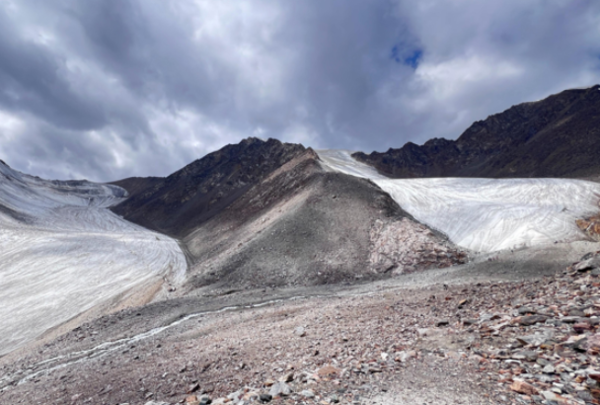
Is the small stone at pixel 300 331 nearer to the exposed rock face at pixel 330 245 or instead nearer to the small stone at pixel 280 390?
the small stone at pixel 280 390

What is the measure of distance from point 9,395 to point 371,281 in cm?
1837

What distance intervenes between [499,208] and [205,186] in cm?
6761

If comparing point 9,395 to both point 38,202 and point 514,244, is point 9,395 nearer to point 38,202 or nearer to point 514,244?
point 514,244

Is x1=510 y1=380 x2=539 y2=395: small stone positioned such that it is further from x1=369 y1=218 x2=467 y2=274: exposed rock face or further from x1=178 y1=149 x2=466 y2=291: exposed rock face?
x1=369 y1=218 x2=467 y2=274: exposed rock face

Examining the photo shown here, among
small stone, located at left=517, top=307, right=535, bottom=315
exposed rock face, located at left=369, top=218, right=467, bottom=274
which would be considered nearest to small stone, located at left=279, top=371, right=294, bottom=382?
small stone, located at left=517, top=307, right=535, bottom=315

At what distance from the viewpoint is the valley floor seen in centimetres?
465

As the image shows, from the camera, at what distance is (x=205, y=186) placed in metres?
82.3

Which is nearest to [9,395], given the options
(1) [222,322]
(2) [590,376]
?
(1) [222,322]

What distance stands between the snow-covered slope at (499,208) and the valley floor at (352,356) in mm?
16635

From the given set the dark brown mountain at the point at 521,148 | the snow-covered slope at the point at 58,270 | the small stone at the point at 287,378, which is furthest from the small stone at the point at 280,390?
the dark brown mountain at the point at 521,148

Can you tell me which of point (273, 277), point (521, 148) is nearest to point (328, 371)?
point (273, 277)

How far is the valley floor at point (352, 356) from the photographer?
4652 mm

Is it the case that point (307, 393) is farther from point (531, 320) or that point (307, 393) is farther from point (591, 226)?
point (591, 226)

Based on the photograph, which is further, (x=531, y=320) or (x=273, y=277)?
(x=273, y=277)
